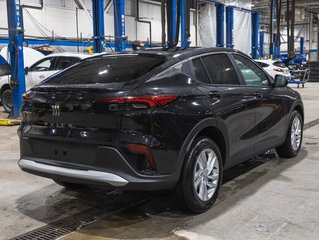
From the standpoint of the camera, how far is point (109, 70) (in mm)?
3936

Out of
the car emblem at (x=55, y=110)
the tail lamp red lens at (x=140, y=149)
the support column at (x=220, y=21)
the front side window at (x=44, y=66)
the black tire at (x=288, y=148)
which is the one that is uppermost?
the support column at (x=220, y=21)

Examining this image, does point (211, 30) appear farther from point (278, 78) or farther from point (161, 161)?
point (161, 161)

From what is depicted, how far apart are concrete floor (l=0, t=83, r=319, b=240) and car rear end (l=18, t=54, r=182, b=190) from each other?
458 mm

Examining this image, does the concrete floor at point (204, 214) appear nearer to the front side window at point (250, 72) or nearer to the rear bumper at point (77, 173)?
the rear bumper at point (77, 173)

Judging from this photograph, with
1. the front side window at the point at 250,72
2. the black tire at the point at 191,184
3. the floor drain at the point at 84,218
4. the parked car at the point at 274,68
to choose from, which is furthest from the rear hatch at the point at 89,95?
the parked car at the point at 274,68

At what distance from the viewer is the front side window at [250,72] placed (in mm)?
4809

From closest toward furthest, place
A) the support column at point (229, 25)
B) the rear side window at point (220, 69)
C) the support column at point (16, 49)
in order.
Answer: the rear side window at point (220, 69), the support column at point (16, 49), the support column at point (229, 25)

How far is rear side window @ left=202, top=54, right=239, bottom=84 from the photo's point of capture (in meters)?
4.23

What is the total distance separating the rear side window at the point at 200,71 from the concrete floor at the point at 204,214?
1.22m

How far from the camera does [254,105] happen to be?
4711 millimetres

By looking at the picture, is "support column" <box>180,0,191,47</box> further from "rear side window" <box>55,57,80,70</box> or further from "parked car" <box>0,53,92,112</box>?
"rear side window" <box>55,57,80,70</box>

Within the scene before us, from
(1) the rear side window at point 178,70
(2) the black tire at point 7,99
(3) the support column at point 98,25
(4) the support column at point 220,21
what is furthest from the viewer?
(4) the support column at point 220,21

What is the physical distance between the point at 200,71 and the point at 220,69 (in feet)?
1.33

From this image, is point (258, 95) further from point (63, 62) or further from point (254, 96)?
point (63, 62)
